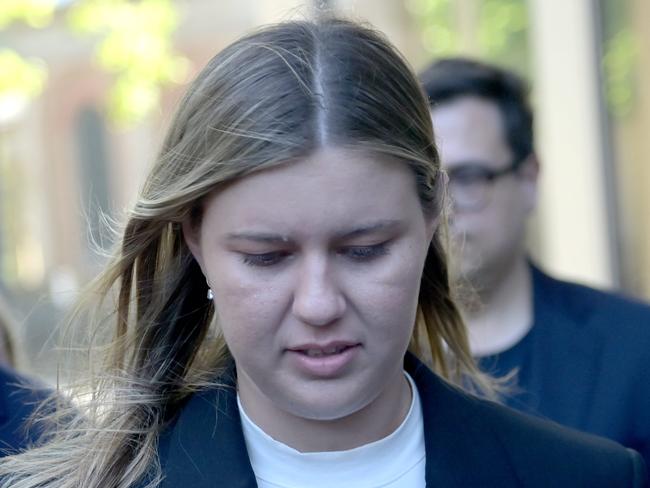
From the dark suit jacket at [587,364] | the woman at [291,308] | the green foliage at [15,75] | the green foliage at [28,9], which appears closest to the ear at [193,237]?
the woman at [291,308]

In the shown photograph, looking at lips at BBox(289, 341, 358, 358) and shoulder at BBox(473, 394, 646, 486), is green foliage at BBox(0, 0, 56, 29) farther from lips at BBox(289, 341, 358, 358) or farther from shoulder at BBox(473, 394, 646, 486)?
lips at BBox(289, 341, 358, 358)

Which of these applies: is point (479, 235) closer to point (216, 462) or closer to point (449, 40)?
point (216, 462)

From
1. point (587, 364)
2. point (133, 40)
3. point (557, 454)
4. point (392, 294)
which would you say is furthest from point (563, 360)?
point (133, 40)

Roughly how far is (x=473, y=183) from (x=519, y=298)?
39 centimetres

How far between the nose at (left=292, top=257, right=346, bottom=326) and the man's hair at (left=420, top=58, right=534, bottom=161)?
201cm

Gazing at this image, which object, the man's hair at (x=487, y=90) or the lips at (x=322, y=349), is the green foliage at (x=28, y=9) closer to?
the man's hair at (x=487, y=90)

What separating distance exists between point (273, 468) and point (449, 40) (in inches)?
352

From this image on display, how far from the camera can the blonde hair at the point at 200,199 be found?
2281mm

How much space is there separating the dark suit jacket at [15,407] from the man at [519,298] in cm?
105

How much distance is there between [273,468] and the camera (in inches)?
96.5

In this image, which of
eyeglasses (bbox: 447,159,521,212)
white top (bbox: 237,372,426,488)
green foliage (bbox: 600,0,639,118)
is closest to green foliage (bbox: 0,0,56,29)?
green foliage (bbox: 600,0,639,118)

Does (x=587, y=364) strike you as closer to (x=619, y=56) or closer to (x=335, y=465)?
(x=335, y=465)

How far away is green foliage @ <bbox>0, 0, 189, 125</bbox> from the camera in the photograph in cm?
1168

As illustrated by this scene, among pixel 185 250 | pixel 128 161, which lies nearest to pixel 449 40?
pixel 185 250
